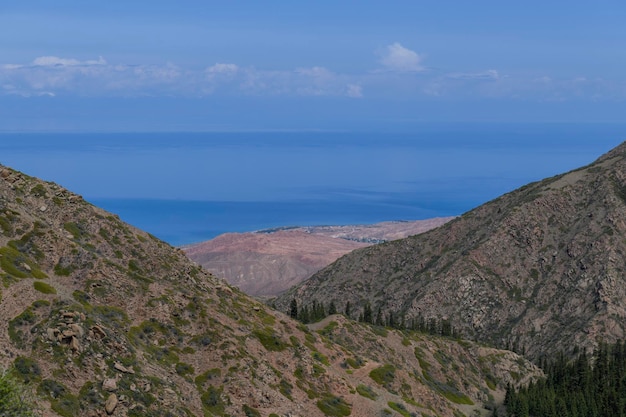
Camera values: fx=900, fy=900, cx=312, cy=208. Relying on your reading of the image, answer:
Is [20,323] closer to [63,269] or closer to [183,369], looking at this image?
[183,369]

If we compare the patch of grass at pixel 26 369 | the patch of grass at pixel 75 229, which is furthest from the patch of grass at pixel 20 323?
the patch of grass at pixel 75 229

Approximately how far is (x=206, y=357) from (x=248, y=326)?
18.1m

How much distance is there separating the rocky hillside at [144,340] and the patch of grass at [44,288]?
24 cm

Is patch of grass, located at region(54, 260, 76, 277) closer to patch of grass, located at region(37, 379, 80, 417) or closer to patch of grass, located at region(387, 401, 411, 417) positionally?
patch of grass, located at region(37, 379, 80, 417)

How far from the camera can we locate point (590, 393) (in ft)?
624

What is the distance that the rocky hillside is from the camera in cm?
10194

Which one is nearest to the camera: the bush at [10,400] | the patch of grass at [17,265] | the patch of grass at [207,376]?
the bush at [10,400]

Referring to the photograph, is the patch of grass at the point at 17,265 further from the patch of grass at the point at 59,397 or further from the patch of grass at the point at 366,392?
the patch of grass at the point at 366,392

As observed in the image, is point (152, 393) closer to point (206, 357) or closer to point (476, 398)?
point (206, 357)

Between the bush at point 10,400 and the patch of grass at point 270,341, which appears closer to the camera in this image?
the bush at point 10,400

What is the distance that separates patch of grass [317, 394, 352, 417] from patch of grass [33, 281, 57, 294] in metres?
41.3

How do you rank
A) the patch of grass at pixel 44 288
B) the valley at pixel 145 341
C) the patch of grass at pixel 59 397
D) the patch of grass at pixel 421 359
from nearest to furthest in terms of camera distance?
the patch of grass at pixel 59 397 → the valley at pixel 145 341 → the patch of grass at pixel 44 288 → the patch of grass at pixel 421 359

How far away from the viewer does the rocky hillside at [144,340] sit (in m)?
102

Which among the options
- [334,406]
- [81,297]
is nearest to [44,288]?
[81,297]
